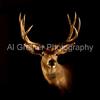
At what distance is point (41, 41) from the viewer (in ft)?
7.63

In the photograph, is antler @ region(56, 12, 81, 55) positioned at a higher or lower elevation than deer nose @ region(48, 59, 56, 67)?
higher

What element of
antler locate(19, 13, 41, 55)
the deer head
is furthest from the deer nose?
A: antler locate(19, 13, 41, 55)

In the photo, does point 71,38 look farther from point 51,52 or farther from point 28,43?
point 28,43

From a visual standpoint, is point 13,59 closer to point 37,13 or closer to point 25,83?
point 25,83

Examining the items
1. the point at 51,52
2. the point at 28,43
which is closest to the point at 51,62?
the point at 51,52

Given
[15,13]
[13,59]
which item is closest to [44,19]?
[15,13]

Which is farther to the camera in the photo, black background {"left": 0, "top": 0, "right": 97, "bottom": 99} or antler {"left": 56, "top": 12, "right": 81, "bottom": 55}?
black background {"left": 0, "top": 0, "right": 97, "bottom": 99}

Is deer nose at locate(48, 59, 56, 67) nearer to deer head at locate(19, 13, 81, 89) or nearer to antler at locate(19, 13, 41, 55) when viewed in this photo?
deer head at locate(19, 13, 81, 89)

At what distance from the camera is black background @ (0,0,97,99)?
2.28 meters

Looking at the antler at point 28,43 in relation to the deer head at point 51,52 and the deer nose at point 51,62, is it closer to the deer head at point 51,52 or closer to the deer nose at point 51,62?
the deer head at point 51,52

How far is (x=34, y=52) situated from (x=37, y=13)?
0.30 meters

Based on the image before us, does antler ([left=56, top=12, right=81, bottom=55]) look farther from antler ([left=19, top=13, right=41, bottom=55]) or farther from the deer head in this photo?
antler ([left=19, top=13, right=41, bottom=55])

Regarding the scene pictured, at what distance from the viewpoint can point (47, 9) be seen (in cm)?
233

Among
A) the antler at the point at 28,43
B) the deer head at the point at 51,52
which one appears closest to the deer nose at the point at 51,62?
the deer head at the point at 51,52
